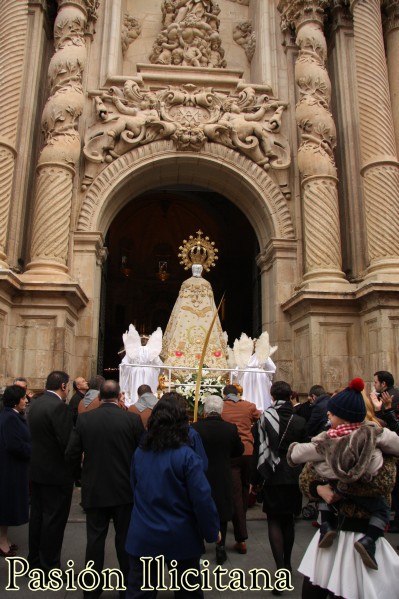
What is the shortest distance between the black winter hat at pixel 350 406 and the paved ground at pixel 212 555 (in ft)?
6.75

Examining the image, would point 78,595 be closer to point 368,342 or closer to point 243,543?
point 243,543

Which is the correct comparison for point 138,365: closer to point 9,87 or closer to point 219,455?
point 219,455

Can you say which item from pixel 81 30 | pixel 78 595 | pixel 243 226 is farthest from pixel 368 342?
pixel 243 226

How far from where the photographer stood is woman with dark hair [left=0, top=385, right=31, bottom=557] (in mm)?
4676

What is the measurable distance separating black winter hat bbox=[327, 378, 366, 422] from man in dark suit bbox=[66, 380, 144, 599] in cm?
181

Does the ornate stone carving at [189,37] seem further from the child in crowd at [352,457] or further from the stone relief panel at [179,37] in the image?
the child in crowd at [352,457]

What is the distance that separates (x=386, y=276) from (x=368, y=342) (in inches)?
51.8

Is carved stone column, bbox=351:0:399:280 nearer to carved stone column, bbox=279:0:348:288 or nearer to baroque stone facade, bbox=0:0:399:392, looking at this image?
baroque stone facade, bbox=0:0:399:392

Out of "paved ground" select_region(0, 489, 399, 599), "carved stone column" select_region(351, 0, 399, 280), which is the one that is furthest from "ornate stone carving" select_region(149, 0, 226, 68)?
"paved ground" select_region(0, 489, 399, 599)

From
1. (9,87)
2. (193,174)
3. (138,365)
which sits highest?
(9,87)

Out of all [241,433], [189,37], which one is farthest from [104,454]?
[189,37]

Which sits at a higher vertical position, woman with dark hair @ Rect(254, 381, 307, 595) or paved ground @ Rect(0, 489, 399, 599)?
woman with dark hair @ Rect(254, 381, 307, 595)

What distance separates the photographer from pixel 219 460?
4594 millimetres

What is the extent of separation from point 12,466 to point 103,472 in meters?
1.41
